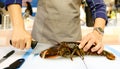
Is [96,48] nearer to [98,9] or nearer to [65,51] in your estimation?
[65,51]

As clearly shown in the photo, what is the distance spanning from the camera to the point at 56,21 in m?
1.40

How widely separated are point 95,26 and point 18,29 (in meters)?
0.40

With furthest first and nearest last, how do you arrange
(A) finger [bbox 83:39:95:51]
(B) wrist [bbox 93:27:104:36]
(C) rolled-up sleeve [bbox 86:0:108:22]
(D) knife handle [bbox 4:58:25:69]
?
(C) rolled-up sleeve [bbox 86:0:108:22] < (B) wrist [bbox 93:27:104:36] < (A) finger [bbox 83:39:95:51] < (D) knife handle [bbox 4:58:25:69]

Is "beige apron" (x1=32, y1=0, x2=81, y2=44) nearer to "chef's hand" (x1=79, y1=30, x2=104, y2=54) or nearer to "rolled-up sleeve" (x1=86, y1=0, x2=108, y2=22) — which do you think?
"rolled-up sleeve" (x1=86, y1=0, x2=108, y2=22)

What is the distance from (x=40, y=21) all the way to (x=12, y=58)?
1.33 ft

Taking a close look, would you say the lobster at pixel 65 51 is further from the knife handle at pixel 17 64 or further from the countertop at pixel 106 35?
the countertop at pixel 106 35

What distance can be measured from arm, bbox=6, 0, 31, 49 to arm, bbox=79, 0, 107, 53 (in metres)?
0.24

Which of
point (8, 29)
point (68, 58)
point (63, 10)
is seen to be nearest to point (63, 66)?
point (68, 58)

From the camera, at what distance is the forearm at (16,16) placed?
1073mm

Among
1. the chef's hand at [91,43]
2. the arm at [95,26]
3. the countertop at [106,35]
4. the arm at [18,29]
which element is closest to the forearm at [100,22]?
the arm at [95,26]

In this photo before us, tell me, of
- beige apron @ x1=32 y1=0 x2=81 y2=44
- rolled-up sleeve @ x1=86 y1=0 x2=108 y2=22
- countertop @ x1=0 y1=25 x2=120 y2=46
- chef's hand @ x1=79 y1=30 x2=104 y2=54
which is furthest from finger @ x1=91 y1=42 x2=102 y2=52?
countertop @ x1=0 y1=25 x2=120 y2=46

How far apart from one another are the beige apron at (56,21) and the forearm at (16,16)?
11.3 inches

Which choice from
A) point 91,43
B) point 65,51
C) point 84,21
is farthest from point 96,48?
point 84,21

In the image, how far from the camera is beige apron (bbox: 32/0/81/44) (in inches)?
54.3
